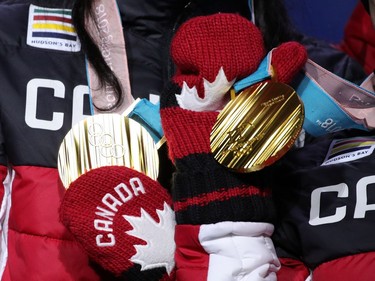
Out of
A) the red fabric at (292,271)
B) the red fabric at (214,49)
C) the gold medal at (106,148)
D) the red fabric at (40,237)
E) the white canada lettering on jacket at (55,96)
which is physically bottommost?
the red fabric at (40,237)

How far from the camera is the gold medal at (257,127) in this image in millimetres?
856

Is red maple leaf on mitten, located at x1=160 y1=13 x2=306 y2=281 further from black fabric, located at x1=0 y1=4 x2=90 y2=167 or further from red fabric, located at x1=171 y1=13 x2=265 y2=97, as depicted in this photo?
black fabric, located at x1=0 y1=4 x2=90 y2=167

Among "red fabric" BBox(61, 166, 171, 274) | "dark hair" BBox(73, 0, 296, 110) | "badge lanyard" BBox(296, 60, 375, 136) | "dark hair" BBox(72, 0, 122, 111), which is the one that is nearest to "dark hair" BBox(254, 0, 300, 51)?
"dark hair" BBox(73, 0, 296, 110)

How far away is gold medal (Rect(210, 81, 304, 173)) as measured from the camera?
86 centimetres

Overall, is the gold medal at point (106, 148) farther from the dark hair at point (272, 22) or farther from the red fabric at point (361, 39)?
the red fabric at point (361, 39)

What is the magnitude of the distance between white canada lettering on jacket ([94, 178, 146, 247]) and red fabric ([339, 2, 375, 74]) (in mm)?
617

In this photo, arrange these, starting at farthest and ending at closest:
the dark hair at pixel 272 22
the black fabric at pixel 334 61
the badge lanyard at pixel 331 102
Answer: the black fabric at pixel 334 61
the dark hair at pixel 272 22
the badge lanyard at pixel 331 102

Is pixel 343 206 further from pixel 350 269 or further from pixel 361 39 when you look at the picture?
pixel 361 39

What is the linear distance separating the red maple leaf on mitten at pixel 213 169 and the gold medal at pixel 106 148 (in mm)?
28

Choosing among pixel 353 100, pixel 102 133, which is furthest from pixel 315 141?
pixel 102 133

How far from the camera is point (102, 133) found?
901mm

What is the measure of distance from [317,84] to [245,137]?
152mm

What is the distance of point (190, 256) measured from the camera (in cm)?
87

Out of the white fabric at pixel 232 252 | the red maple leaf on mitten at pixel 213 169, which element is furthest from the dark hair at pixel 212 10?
the white fabric at pixel 232 252
